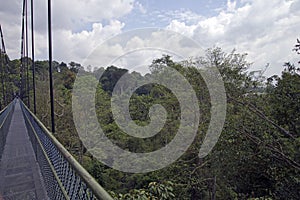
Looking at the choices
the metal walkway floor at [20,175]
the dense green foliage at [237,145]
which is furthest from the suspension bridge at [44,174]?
the dense green foliage at [237,145]

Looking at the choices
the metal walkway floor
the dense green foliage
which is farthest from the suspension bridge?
the dense green foliage

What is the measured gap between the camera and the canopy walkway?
744 millimetres

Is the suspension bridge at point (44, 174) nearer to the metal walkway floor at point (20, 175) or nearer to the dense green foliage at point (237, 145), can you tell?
the metal walkway floor at point (20, 175)

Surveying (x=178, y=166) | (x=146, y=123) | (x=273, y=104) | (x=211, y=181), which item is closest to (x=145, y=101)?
(x=146, y=123)

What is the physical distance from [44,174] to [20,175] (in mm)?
370

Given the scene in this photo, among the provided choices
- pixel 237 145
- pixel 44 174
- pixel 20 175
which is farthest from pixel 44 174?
pixel 237 145

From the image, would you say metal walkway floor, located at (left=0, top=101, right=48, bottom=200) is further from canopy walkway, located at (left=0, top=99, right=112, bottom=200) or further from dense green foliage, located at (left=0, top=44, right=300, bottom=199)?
dense green foliage, located at (left=0, top=44, right=300, bottom=199)

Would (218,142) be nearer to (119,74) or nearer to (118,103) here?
(118,103)

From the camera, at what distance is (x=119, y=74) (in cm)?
1606

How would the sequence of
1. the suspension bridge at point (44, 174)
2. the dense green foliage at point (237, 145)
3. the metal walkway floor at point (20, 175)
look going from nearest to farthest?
the suspension bridge at point (44, 174)
the metal walkway floor at point (20, 175)
the dense green foliage at point (237, 145)

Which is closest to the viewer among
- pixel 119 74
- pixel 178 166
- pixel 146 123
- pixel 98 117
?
pixel 178 166

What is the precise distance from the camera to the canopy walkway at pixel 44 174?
0.74m

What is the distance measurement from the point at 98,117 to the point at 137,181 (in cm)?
505

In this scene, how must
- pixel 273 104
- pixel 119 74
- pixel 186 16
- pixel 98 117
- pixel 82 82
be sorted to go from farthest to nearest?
pixel 119 74 → pixel 82 82 → pixel 98 117 → pixel 186 16 → pixel 273 104
